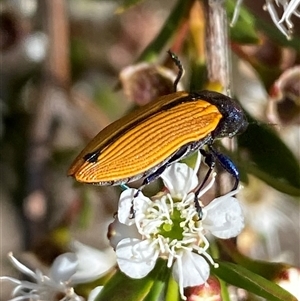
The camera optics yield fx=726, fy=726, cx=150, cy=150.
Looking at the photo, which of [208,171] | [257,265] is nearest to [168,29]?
[208,171]

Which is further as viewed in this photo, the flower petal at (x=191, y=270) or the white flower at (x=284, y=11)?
the white flower at (x=284, y=11)

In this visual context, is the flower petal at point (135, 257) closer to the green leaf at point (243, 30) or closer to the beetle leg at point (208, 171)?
the beetle leg at point (208, 171)

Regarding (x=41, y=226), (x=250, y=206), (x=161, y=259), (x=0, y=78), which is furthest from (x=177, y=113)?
(x=0, y=78)

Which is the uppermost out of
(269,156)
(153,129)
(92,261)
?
(153,129)

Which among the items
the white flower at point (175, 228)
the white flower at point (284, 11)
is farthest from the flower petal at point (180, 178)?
the white flower at point (284, 11)

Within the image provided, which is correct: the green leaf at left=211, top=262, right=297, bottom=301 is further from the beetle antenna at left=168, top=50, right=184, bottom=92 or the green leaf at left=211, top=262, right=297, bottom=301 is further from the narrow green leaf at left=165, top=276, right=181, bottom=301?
the beetle antenna at left=168, top=50, right=184, bottom=92

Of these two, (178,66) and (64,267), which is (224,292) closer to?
(64,267)

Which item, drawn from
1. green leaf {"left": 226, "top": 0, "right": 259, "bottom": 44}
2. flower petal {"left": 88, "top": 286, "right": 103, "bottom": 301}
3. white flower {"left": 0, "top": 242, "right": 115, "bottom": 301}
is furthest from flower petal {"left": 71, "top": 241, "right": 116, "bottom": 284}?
green leaf {"left": 226, "top": 0, "right": 259, "bottom": 44}
